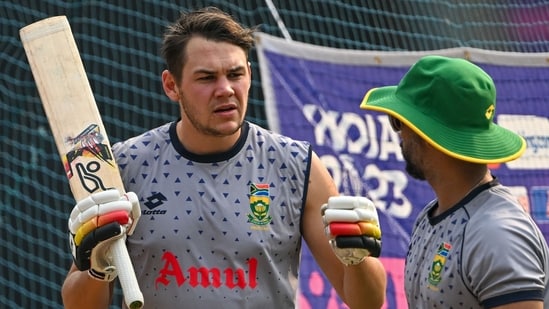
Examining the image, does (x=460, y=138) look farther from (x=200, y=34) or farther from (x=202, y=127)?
(x=200, y=34)

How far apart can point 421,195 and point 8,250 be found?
6.52 ft

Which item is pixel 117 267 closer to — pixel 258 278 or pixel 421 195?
pixel 258 278

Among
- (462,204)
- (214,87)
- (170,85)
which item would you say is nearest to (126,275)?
(214,87)

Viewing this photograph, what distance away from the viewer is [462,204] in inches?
129

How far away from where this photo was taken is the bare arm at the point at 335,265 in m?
3.58

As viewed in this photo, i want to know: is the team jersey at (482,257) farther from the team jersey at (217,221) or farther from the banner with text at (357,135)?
the banner with text at (357,135)

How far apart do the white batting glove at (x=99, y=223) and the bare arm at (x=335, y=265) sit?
1.84 ft

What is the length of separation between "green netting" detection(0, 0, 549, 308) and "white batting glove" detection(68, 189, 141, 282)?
2577 mm

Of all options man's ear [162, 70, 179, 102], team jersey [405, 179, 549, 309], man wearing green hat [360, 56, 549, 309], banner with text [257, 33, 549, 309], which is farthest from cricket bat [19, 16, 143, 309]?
banner with text [257, 33, 549, 309]

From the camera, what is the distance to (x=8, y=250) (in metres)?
5.89

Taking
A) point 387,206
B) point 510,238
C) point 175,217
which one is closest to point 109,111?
point 387,206

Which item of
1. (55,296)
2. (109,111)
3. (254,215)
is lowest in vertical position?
(55,296)

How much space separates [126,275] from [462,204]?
914 millimetres

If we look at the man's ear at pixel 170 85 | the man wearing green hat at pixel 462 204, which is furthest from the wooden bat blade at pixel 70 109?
the man wearing green hat at pixel 462 204
